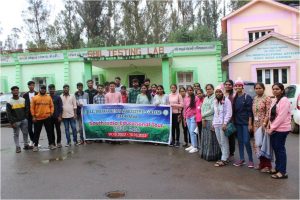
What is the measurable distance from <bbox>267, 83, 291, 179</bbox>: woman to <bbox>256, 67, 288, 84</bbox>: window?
1489cm

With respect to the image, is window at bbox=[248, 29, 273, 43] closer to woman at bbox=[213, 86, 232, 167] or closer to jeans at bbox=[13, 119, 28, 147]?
woman at bbox=[213, 86, 232, 167]

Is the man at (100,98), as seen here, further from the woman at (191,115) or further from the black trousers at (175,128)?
the woman at (191,115)

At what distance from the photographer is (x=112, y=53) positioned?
18688 mm

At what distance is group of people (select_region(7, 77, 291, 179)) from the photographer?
6.07 m

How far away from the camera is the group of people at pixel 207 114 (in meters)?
6.07

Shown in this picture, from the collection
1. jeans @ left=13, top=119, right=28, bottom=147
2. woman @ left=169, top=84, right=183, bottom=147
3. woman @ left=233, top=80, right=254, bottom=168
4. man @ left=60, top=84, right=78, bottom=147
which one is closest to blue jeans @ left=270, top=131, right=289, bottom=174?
woman @ left=233, top=80, right=254, bottom=168

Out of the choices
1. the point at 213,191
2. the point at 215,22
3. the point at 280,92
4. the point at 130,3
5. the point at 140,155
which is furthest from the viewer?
the point at 215,22

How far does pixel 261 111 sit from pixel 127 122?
4209 mm

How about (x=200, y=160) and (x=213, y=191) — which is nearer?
(x=213, y=191)

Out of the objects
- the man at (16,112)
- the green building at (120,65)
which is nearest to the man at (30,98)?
the man at (16,112)

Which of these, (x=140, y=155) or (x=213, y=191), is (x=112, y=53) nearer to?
(x=140, y=155)

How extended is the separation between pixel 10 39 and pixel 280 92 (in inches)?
1549

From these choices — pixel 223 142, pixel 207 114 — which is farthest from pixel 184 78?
pixel 223 142

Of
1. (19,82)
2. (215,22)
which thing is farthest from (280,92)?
(215,22)
